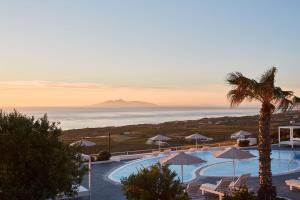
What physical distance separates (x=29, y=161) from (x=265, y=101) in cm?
892

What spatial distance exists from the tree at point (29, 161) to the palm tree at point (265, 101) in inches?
285

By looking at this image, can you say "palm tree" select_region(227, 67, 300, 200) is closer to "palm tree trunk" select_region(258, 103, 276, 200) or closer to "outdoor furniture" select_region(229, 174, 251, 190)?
"palm tree trunk" select_region(258, 103, 276, 200)

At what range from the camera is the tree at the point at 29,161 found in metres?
8.82

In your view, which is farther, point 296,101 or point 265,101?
point 296,101

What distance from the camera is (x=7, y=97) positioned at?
6562cm

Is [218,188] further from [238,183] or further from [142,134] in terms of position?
[142,134]

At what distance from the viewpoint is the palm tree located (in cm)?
1408

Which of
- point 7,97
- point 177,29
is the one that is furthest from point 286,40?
point 7,97

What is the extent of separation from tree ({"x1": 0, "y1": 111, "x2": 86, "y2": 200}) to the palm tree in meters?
7.24

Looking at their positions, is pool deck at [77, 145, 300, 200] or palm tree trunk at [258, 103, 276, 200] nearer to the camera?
palm tree trunk at [258, 103, 276, 200]

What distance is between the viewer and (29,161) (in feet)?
29.4

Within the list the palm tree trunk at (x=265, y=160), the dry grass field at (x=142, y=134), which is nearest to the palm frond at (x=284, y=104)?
the palm tree trunk at (x=265, y=160)

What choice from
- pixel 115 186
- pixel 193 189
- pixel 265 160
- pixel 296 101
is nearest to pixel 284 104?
pixel 296 101

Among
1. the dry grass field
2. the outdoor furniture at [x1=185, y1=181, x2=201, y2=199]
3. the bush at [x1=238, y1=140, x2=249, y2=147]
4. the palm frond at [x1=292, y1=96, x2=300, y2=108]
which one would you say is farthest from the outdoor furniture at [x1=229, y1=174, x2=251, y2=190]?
the dry grass field
